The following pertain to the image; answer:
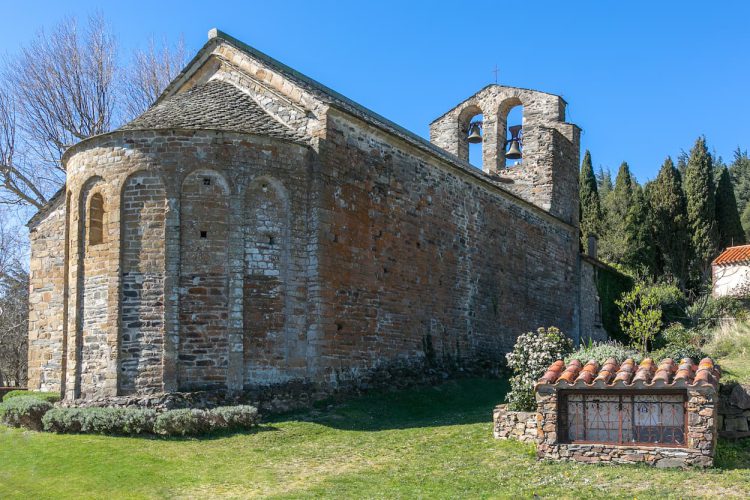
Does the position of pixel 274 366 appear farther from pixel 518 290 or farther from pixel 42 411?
pixel 518 290

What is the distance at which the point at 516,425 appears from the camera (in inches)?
454

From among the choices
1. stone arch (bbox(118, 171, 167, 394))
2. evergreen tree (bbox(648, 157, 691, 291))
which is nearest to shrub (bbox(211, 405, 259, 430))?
stone arch (bbox(118, 171, 167, 394))

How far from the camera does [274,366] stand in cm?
1441

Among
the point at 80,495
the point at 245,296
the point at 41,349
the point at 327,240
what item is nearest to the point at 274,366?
the point at 245,296

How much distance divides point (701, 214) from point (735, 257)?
556 centimetres

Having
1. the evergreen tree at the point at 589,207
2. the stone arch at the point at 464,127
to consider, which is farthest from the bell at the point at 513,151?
the evergreen tree at the point at 589,207

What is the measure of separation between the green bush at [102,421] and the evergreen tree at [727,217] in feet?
98.3

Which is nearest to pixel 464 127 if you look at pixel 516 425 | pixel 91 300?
pixel 91 300

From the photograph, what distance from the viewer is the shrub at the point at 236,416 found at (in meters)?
12.8

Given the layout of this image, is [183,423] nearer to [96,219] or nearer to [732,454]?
[96,219]

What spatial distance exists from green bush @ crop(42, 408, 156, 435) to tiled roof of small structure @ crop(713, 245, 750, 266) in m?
23.9

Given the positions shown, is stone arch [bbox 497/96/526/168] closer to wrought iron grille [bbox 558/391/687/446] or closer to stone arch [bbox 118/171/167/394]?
stone arch [bbox 118/171/167/394]

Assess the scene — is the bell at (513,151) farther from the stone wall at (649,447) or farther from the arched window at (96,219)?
the stone wall at (649,447)

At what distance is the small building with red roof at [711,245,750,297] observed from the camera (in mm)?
28419
